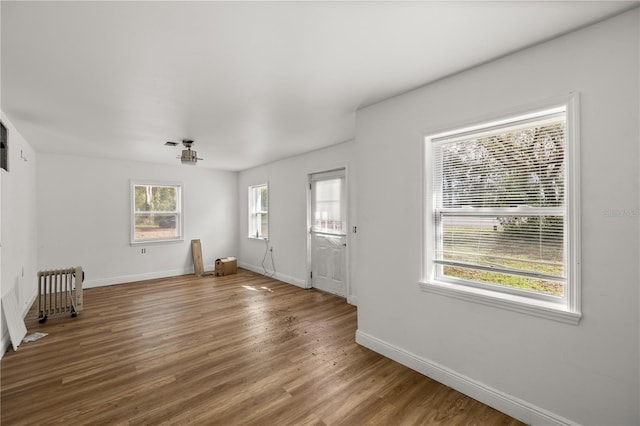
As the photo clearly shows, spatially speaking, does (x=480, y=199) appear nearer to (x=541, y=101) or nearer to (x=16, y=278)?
(x=541, y=101)

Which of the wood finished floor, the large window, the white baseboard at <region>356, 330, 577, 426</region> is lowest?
the wood finished floor

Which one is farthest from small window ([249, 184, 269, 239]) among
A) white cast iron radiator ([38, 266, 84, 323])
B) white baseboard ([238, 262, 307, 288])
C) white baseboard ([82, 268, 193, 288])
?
white cast iron radiator ([38, 266, 84, 323])

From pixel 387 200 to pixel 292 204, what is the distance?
3.10 m

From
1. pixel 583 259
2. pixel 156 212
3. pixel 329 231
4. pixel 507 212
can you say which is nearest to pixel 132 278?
pixel 156 212

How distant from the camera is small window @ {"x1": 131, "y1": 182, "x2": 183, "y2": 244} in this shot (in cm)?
598

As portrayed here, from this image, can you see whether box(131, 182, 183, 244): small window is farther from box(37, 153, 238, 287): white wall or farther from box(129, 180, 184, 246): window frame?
box(37, 153, 238, 287): white wall

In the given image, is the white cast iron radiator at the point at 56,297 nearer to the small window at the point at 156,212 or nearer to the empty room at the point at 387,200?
the empty room at the point at 387,200

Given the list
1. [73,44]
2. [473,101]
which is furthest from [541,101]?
[73,44]

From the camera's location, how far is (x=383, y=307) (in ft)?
9.30

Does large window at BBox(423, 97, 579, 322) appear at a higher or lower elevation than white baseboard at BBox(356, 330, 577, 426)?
higher

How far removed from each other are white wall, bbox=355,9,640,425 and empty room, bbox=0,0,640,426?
0.01 metres

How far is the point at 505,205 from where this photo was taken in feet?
6.93

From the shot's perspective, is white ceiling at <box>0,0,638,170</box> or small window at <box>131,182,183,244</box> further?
small window at <box>131,182,183,244</box>

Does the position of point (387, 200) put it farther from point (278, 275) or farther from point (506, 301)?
point (278, 275)
